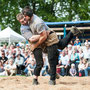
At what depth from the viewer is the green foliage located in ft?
88.8

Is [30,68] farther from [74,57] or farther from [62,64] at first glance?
[74,57]

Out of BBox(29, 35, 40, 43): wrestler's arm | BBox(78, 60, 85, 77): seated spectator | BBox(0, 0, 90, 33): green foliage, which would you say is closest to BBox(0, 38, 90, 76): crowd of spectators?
BBox(78, 60, 85, 77): seated spectator

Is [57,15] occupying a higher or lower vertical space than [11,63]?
higher

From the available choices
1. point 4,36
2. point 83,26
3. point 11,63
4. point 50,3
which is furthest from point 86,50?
point 50,3

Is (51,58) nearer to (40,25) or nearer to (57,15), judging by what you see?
(40,25)

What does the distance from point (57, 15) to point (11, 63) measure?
16.8 metres

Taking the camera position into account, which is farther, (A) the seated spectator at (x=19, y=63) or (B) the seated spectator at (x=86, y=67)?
(A) the seated spectator at (x=19, y=63)

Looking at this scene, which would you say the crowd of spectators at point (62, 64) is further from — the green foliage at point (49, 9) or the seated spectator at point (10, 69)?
the green foliage at point (49, 9)

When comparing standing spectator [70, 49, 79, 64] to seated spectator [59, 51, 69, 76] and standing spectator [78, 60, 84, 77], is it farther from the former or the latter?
standing spectator [78, 60, 84, 77]

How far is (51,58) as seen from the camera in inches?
236

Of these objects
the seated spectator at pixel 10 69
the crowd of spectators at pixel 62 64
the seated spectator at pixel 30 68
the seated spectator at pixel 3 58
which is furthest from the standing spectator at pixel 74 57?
the seated spectator at pixel 3 58

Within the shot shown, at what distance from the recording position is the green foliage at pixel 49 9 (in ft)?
88.8

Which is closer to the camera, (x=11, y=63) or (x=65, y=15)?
(x=11, y=63)

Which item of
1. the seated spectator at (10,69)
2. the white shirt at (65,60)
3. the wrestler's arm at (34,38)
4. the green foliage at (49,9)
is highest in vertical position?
the green foliage at (49,9)
